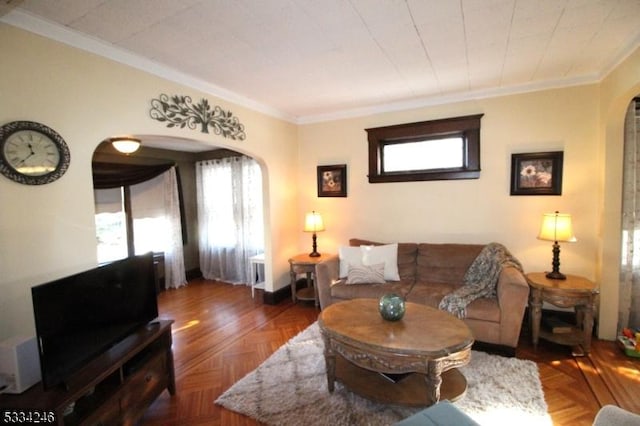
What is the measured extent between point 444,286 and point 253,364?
2.07 metres

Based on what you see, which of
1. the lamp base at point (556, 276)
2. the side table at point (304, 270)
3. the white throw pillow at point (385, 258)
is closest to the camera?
the lamp base at point (556, 276)

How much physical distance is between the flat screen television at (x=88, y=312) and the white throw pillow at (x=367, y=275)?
6.44 feet

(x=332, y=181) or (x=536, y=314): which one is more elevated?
(x=332, y=181)

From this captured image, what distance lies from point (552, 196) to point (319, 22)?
2.98 metres

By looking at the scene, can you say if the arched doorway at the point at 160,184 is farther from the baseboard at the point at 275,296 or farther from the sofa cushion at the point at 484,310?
the sofa cushion at the point at 484,310

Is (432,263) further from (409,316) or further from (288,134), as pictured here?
(288,134)

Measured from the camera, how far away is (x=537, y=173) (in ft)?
10.6

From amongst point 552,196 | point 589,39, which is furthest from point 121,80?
point 552,196

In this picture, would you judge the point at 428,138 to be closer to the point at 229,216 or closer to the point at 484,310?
the point at 484,310

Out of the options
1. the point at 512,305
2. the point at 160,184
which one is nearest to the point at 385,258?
the point at 512,305

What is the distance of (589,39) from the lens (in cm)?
227

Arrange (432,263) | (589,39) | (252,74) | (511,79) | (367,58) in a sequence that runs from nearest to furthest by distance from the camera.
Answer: (589,39)
(367,58)
(252,74)
(511,79)
(432,263)

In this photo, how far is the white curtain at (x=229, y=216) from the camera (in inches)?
197

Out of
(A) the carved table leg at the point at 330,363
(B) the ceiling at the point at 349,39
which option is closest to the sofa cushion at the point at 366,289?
(A) the carved table leg at the point at 330,363
